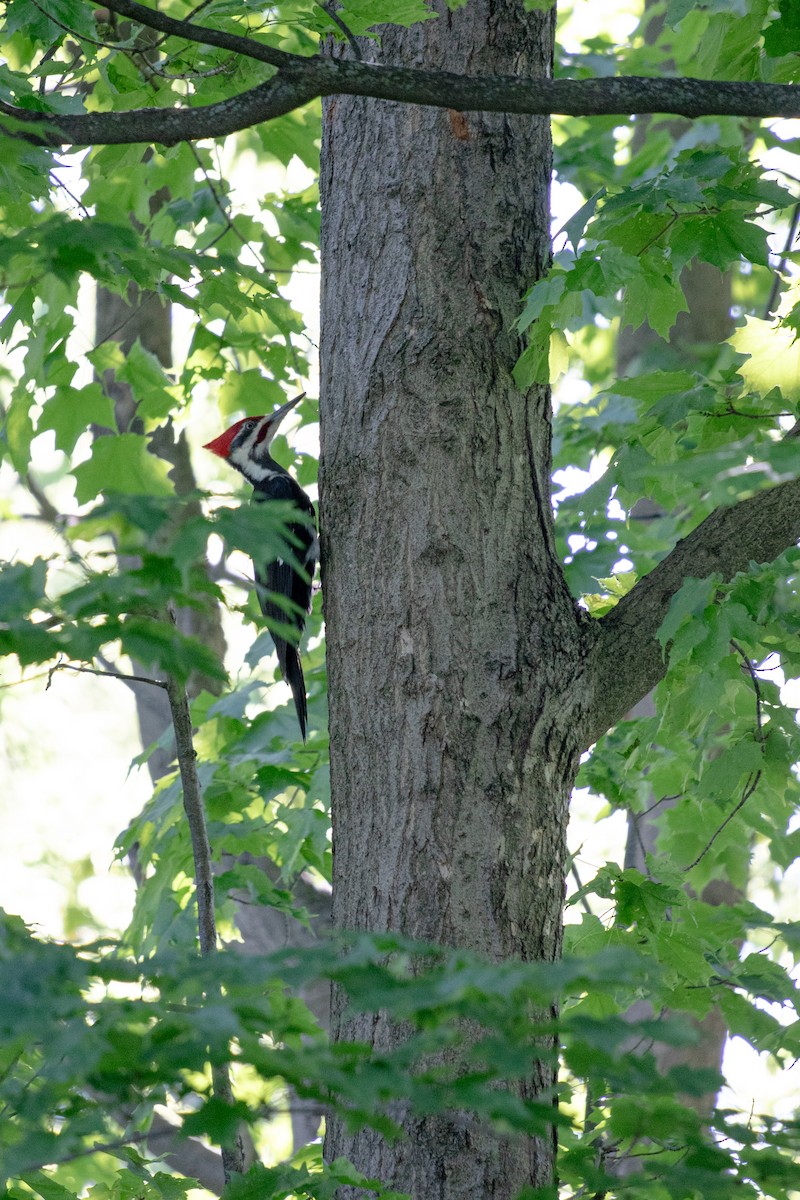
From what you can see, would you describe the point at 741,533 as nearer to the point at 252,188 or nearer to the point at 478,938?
the point at 478,938

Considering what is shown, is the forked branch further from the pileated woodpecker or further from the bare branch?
the pileated woodpecker

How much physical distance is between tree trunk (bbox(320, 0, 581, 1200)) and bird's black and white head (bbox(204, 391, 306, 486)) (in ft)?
7.12

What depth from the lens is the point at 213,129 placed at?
1.95m

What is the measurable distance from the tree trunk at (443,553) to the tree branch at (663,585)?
0.28 feet

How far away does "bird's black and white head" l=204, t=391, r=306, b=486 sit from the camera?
4812 millimetres

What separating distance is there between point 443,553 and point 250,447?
2833 mm

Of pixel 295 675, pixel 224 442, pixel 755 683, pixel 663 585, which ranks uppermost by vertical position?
pixel 224 442

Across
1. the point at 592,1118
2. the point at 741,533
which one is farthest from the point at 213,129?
the point at 592,1118

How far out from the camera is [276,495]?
4.65 meters

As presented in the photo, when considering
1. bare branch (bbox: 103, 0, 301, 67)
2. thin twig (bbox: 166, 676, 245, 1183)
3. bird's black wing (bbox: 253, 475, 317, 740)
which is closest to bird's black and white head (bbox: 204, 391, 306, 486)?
bird's black wing (bbox: 253, 475, 317, 740)

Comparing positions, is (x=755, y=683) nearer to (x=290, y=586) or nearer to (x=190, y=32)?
(x=190, y=32)

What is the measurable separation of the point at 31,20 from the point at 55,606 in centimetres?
184

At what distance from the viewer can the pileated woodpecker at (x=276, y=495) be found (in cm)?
400


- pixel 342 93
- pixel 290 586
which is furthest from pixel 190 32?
pixel 290 586
